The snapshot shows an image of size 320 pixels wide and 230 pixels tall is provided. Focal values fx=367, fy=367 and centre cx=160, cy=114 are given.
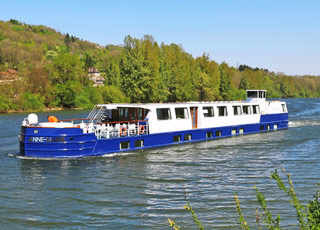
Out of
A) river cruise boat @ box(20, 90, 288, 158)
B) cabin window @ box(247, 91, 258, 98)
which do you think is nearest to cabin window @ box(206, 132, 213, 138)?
river cruise boat @ box(20, 90, 288, 158)

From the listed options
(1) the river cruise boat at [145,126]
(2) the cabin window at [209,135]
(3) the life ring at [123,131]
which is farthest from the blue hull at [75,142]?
(2) the cabin window at [209,135]

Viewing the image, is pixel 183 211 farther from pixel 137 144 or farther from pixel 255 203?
pixel 137 144

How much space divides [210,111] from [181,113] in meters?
3.86

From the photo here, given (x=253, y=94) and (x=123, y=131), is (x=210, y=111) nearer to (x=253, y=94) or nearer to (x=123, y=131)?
(x=253, y=94)

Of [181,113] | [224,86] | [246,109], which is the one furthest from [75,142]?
[224,86]

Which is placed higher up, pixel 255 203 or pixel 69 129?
pixel 69 129

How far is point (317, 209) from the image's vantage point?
7.20 m

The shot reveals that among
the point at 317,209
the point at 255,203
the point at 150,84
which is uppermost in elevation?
the point at 150,84

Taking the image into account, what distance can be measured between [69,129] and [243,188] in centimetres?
1106

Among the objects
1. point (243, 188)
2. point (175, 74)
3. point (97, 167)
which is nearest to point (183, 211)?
point (243, 188)

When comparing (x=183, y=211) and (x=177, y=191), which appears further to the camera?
(x=177, y=191)

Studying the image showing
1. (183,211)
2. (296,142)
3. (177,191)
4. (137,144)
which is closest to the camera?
(183,211)

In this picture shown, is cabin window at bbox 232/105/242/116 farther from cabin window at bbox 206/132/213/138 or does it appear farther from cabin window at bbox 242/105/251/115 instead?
cabin window at bbox 206/132/213/138

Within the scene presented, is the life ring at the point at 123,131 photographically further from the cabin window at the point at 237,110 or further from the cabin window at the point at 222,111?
the cabin window at the point at 237,110
